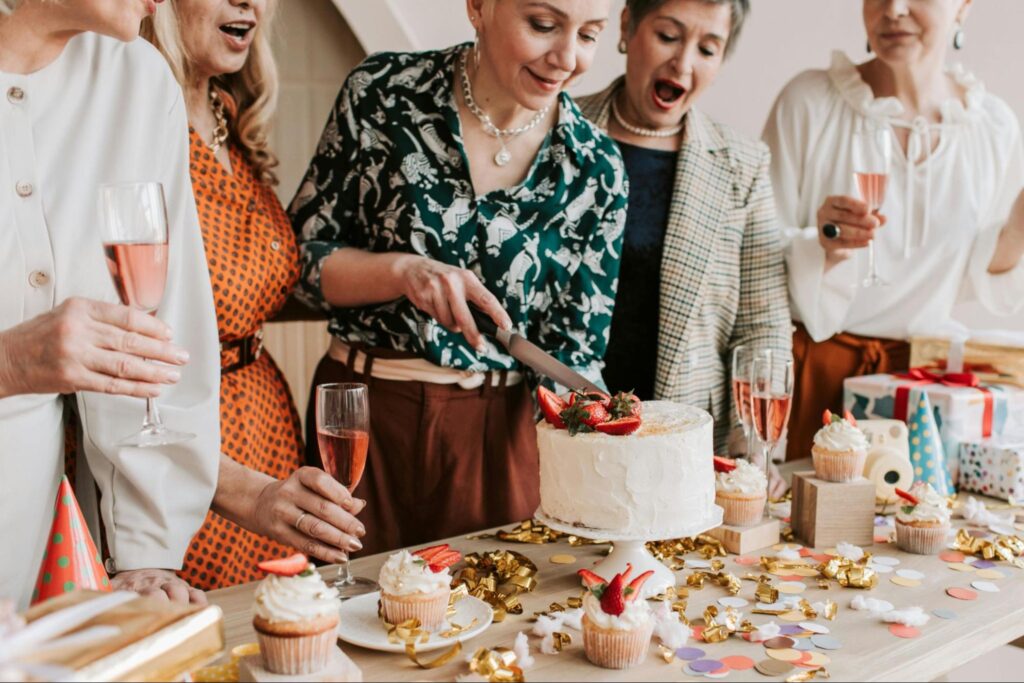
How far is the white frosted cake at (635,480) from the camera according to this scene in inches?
64.4

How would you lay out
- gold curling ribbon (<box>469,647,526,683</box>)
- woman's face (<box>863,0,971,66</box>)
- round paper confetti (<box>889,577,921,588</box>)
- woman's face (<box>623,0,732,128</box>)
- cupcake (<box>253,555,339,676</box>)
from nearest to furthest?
1. cupcake (<box>253,555,339,676</box>)
2. gold curling ribbon (<box>469,647,526,683</box>)
3. round paper confetti (<box>889,577,921,588</box>)
4. woman's face (<box>623,0,732,128</box>)
5. woman's face (<box>863,0,971,66</box>)

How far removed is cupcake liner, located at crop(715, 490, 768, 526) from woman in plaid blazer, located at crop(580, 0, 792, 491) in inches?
27.4

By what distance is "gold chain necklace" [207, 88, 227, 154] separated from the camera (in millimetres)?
2246

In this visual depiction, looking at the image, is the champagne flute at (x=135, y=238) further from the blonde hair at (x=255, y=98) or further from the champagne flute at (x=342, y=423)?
the blonde hair at (x=255, y=98)

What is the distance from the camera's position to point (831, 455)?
6.50 ft

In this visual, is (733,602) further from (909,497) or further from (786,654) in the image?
(909,497)

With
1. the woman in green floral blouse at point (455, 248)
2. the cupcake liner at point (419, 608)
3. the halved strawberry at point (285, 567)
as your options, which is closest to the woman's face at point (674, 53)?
the woman in green floral blouse at point (455, 248)

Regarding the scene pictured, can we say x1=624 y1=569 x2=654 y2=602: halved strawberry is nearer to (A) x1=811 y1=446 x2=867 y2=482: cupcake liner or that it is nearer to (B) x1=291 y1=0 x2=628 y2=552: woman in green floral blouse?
(A) x1=811 y1=446 x2=867 y2=482: cupcake liner

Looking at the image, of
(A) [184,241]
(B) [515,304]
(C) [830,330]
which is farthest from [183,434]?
(C) [830,330]

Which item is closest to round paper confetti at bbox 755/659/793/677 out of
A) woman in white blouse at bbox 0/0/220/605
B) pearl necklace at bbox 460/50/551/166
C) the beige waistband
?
woman in white blouse at bbox 0/0/220/605

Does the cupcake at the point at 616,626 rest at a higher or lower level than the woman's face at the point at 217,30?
lower

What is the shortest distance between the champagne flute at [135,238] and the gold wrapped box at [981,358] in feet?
6.29

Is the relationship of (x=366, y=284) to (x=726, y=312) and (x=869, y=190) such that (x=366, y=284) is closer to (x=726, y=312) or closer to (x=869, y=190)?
(x=726, y=312)

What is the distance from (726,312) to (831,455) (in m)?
0.83
